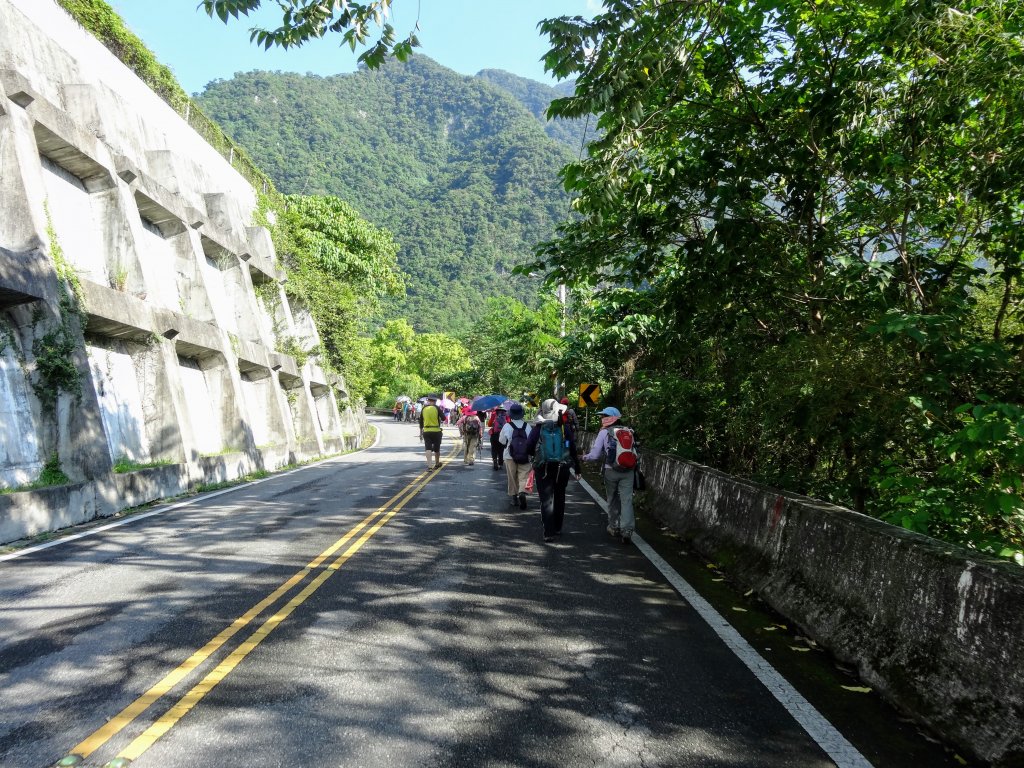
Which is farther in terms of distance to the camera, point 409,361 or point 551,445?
point 409,361

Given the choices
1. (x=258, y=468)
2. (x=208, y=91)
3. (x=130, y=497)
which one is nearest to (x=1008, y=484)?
(x=130, y=497)

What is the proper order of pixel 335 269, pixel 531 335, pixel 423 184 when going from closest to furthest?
1. pixel 531 335
2. pixel 335 269
3. pixel 423 184

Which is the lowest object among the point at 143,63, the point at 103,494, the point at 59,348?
the point at 103,494

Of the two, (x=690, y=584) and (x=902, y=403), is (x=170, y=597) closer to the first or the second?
(x=690, y=584)

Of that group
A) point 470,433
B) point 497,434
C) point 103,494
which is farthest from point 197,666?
point 470,433

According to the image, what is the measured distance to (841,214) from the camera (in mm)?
8688

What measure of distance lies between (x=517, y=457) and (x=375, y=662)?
23.4 feet

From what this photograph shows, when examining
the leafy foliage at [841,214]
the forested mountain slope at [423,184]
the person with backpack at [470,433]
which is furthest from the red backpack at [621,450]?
the forested mountain slope at [423,184]

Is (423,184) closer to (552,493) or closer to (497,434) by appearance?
(497,434)

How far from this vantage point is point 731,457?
14680 mm

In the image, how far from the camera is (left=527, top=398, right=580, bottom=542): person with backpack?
9.47 m

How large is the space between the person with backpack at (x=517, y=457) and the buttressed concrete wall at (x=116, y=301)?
6485 millimetres

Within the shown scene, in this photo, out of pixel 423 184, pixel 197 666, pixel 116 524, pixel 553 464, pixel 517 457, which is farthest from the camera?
pixel 423 184

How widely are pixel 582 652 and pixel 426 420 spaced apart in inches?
590
